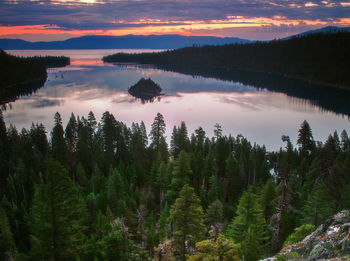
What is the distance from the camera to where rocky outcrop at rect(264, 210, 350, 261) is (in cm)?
904

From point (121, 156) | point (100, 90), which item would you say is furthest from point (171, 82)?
point (121, 156)

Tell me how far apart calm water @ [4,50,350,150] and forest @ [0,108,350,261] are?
82.3 feet

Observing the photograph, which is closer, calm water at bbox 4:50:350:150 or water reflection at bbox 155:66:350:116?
calm water at bbox 4:50:350:150

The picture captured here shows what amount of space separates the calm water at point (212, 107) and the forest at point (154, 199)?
2508 cm

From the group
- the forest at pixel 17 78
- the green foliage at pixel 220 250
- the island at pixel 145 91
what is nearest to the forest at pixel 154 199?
the green foliage at pixel 220 250

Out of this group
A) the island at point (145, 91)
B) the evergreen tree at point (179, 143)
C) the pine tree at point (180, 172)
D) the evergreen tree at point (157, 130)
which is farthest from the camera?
the island at point (145, 91)

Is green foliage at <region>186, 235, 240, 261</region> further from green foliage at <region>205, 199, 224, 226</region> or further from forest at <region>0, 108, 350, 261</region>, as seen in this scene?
green foliage at <region>205, 199, 224, 226</region>

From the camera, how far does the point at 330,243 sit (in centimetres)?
963

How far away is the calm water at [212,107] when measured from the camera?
88438mm

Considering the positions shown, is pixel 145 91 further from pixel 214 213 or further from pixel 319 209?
pixel 319 209

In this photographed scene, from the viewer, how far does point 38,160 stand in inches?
1874

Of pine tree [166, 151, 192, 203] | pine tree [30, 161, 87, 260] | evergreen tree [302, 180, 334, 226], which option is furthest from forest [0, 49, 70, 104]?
evergreen tree [302, 180, 334, 226]

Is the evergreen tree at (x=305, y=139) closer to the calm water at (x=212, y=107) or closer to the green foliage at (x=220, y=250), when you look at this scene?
the calm water at (x=212, y=107)

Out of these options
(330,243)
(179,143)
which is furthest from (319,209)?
(179,143)
